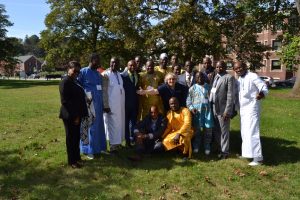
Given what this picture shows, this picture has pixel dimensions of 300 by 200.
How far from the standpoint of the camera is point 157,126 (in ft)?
28.9

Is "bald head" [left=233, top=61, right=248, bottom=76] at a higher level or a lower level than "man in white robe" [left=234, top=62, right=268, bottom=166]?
higher

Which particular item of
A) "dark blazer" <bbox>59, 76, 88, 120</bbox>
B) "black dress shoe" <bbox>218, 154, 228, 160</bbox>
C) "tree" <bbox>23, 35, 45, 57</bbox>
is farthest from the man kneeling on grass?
"tree" <bbox>23, 35, 45, 57</bbox>

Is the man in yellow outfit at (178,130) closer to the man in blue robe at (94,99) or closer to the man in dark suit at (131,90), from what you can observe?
the man in dark suit at (131,90)

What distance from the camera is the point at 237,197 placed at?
6629 mm

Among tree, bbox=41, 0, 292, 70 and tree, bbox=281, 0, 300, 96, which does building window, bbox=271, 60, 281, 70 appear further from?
tree, bbox=281, 0, 300, 96

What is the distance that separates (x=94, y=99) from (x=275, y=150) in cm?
446

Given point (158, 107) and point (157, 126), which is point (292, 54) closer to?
point (158, 107)

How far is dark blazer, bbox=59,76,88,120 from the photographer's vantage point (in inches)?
298

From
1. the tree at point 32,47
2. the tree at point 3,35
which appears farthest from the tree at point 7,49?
the tree at point 32,47

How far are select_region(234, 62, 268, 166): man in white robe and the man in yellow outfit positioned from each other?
3.77 feet

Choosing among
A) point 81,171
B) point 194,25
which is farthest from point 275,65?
point 81,171

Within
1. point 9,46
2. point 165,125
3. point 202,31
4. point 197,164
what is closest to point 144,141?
point 165,125

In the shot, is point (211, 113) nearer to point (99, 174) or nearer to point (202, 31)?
point (99, 174)

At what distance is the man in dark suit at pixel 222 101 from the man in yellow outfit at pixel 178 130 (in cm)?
65
